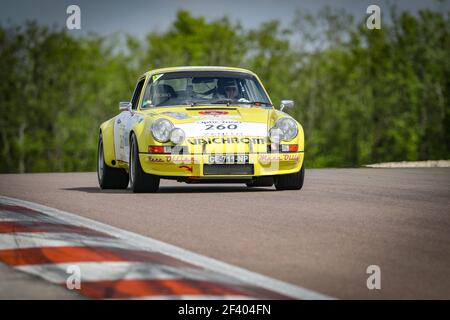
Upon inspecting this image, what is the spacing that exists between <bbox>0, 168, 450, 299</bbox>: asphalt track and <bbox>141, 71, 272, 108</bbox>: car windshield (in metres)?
1.13

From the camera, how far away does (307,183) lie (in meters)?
15.2

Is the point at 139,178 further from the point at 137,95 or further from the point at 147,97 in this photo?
the point at 137,95

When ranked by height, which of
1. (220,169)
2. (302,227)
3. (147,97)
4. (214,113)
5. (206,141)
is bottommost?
(302,227)

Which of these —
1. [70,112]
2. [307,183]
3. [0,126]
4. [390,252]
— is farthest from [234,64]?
[390,252]

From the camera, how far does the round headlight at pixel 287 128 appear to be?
42.5ft

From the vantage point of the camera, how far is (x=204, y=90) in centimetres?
1411

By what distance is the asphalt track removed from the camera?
663 cm

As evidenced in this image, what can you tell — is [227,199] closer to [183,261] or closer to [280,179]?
[280,179]

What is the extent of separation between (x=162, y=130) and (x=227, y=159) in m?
0.82

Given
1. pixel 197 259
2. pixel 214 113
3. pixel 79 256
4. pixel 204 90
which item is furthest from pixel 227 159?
pixel 197 259

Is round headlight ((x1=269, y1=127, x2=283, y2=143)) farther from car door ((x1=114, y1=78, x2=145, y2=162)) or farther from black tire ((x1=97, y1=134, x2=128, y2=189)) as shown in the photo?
black tire ((x1=97, y1=134, x2=128, y2=189))

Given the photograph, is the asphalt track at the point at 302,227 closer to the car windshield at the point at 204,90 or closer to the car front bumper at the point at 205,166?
the car front bumper at the point at 205,166

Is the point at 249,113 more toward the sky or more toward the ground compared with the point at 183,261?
more toward the sky
